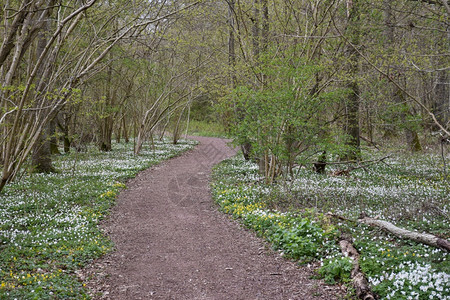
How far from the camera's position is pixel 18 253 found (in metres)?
6.78

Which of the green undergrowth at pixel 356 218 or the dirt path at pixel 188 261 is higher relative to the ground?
the green undergrowth at pixel 356 218

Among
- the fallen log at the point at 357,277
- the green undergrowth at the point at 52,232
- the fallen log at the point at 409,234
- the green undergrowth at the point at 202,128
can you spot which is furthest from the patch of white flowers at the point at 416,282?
the green undergrowth at the point at 202,128

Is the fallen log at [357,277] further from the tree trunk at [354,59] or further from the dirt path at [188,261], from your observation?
the tree trunk at [354,59]

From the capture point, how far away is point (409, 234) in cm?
629

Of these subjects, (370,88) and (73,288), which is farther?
(370,88)

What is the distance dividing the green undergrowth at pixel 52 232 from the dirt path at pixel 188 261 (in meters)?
0.42

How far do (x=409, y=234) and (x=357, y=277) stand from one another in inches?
69.2

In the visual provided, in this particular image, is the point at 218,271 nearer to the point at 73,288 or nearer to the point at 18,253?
the point at 73,288

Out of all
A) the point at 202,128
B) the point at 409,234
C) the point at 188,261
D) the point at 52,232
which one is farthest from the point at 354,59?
the point at 202,128

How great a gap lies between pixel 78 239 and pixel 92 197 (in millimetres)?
4164

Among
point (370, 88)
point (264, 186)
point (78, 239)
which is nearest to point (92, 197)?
point (78, 239)

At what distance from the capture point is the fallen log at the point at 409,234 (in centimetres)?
565

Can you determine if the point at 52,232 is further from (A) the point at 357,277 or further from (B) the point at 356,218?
(B) the point at 356,218

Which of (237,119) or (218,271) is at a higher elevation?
(237,119)
